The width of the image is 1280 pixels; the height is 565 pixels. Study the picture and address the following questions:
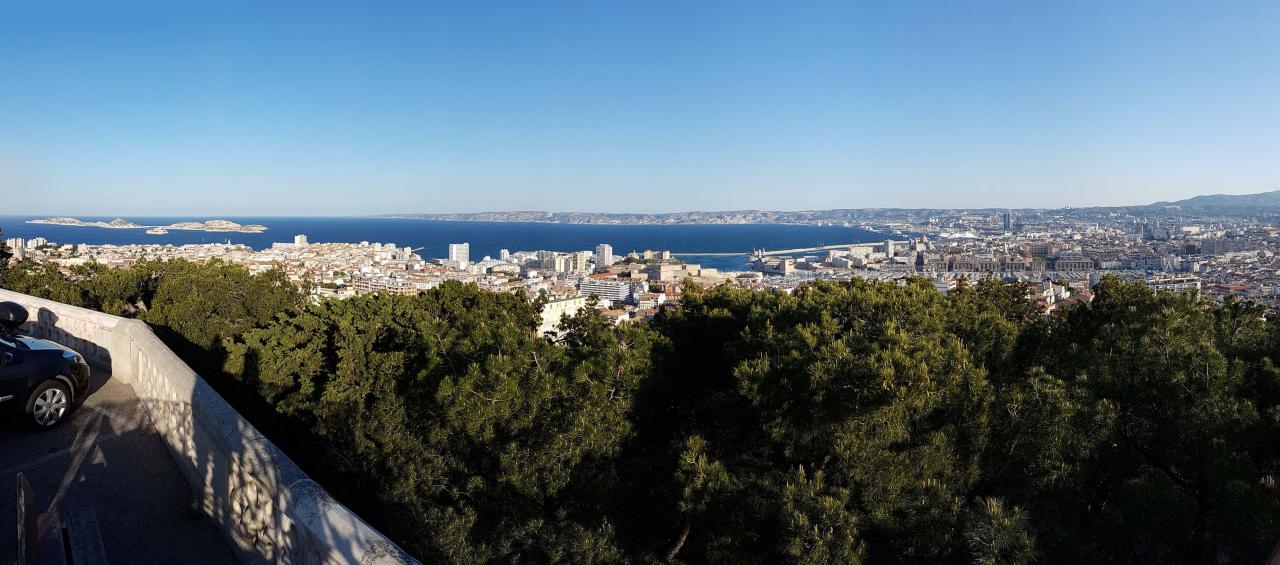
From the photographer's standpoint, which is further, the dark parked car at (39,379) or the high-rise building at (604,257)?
the high-rise building at (604,257)

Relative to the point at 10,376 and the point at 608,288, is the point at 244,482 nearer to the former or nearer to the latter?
the point at 10,376

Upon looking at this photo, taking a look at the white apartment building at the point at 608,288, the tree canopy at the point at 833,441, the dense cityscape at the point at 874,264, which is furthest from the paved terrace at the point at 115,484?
the white apartment building at the point at 608,288

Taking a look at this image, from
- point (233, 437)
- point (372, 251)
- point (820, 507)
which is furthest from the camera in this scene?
point (372, 251)

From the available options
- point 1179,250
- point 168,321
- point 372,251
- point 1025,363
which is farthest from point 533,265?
point 1025,363

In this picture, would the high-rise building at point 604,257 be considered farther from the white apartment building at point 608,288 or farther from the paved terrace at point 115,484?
the paved terrace at point 115,484

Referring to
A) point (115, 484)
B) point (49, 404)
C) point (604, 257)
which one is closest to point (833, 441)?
point (115, 484)

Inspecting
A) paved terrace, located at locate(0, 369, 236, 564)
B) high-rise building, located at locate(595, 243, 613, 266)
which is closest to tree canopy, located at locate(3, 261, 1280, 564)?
paved terrace, located at locate(0, 369, 236, 564)

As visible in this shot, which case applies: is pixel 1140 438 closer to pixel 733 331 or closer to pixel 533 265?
pixel 733 331
